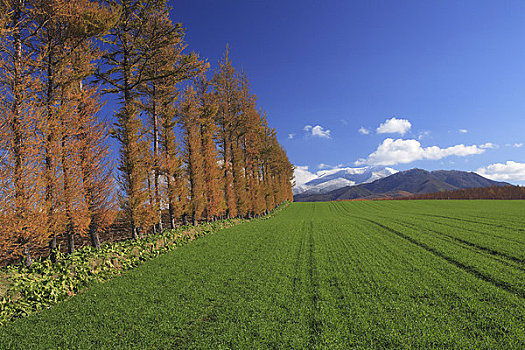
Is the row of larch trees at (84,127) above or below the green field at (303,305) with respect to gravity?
above

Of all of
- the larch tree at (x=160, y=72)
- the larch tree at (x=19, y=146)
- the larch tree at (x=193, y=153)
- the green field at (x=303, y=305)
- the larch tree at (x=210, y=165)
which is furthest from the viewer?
the larch tree at (x=210, y=165)

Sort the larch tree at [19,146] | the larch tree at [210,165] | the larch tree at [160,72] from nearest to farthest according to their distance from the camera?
the larch tree at [19,146] < the larch tree at [160,72] < the larch tree at [210,165]

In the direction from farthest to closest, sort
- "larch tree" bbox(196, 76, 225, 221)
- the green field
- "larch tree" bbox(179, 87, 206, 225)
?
"larch tree" bbox(196, 76, 225, 221), "larch tree" bbox(179, 87, 206, 225), the green field

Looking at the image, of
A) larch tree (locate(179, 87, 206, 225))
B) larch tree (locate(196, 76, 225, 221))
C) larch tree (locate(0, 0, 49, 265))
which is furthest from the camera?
larch tree (locate(196, 76, 225, 221))

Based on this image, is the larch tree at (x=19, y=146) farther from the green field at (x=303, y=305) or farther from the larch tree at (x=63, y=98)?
the green field at (x=303, y=305)

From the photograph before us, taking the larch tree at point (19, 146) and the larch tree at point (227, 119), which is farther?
the larch tree at point (227, 119)

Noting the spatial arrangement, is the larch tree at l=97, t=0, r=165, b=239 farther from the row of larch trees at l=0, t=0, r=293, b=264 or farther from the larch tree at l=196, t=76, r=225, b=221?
the larch tree at l=196, t=76, r=225, b=221

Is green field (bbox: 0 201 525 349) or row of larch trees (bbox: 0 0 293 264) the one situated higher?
row of larch trees (bbox: 0 0 293 264)

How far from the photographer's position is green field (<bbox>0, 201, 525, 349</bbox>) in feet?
13.3

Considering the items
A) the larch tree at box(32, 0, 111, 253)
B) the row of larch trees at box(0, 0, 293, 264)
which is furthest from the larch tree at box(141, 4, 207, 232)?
the larch tree at box(32, 0, 111, 253)

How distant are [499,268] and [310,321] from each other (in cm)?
669

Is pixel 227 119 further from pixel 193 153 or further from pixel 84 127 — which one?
pixel 84 127

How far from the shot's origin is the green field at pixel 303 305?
4043 millimetres

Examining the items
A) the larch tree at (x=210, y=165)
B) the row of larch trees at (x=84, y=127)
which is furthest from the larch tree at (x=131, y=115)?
the larch tree at (x=210, y=165)
